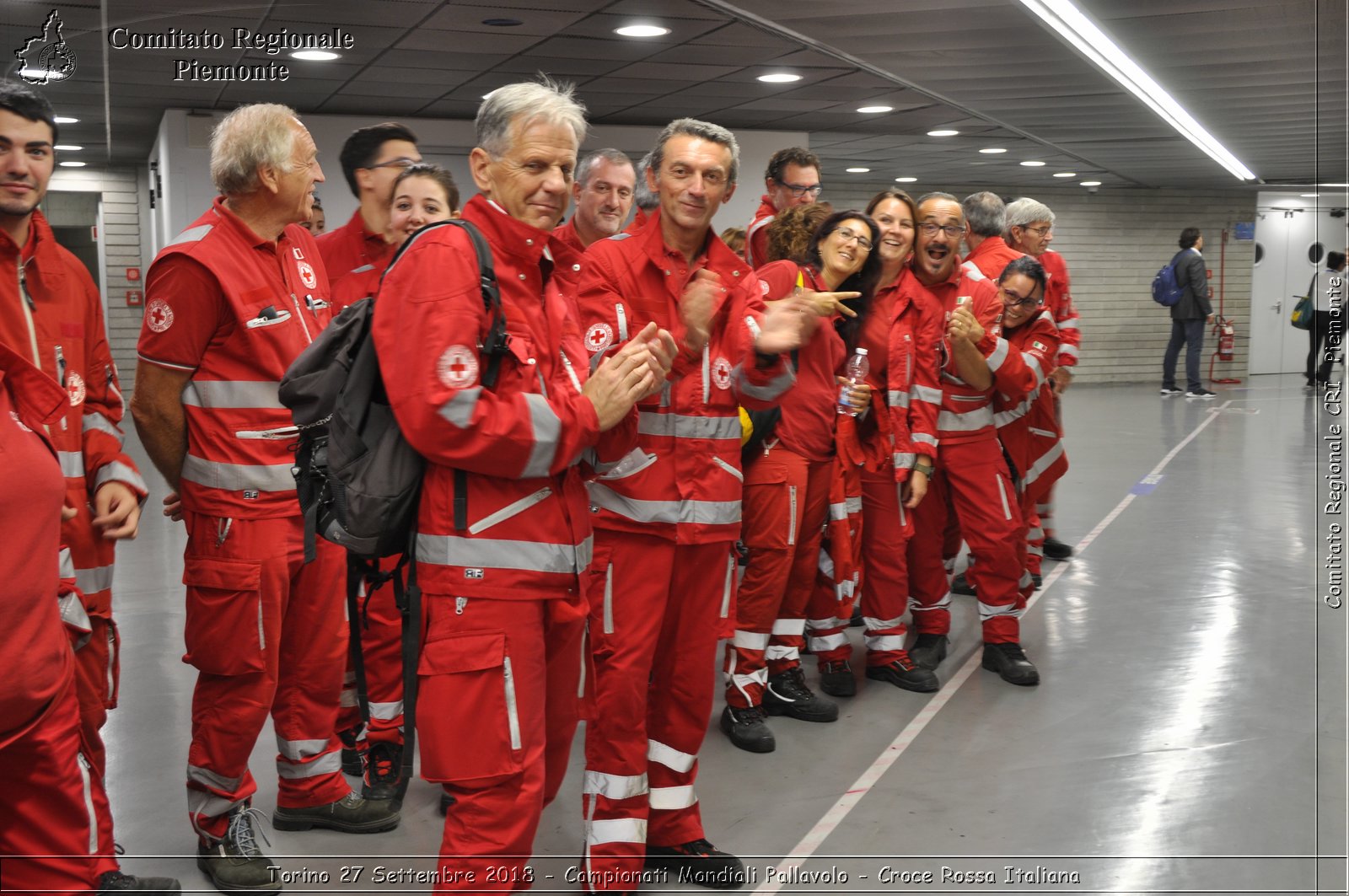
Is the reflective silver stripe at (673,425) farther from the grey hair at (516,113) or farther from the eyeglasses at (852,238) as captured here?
the eyeglasses at (852,238)

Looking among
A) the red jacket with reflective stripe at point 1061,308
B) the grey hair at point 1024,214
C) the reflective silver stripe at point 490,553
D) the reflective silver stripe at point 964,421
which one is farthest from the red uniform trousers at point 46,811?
the grey hair at point 1024,214

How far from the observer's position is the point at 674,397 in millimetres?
2895

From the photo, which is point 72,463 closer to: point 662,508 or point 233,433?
point 233,433

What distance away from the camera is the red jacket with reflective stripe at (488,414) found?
202 cm

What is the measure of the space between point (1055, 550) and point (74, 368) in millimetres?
5825

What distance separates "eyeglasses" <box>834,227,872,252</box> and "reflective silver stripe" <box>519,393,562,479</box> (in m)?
2.45

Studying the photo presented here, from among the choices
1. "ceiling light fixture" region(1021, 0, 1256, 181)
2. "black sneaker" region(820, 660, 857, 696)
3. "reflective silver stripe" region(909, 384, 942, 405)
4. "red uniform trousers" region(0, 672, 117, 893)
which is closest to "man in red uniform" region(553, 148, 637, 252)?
"reflective silver stripe" region(909, 384, 942, 405)

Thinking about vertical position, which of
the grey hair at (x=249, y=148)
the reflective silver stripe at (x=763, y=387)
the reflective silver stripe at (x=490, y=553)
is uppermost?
the grey hair at (x=249, y=148)

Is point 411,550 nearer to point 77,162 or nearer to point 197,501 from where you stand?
point 197,501

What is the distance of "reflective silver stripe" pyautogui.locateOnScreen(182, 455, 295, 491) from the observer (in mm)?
2881

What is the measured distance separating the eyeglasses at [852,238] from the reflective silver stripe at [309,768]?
2.63 meters

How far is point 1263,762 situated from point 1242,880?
942 millimetres

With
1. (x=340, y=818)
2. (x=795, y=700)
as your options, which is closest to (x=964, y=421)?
(x=795, y=700)

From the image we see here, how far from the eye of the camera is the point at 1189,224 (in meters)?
21.0
